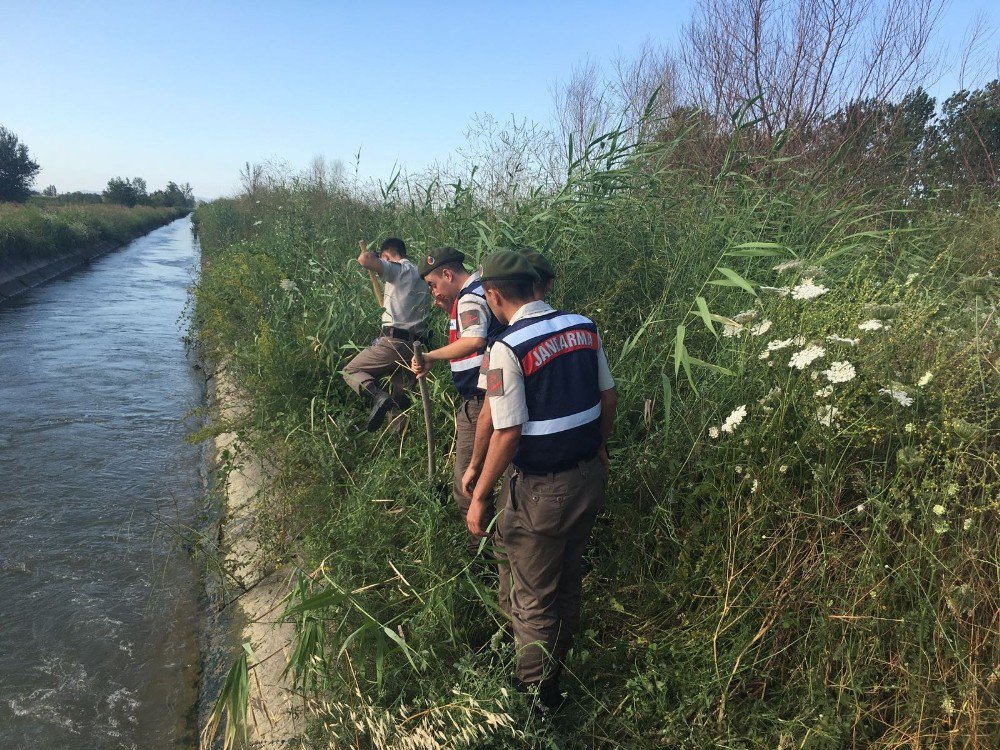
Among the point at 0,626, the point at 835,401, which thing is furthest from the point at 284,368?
the point at 835,401

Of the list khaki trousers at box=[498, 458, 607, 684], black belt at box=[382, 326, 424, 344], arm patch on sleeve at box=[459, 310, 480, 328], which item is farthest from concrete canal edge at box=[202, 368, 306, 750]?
arm patch on sleeve at box=[459, 310, 480, 328]

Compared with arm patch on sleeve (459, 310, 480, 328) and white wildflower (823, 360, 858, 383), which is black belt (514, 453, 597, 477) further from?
arm patch on sleeve (459, 310, 480, 328)

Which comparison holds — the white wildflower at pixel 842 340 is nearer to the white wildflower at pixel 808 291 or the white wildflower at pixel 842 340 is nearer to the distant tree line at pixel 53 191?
the white wildflower at pixel 808 291

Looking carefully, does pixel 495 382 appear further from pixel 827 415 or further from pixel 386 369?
pixel 386 369

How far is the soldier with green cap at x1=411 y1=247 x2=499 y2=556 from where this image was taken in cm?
327

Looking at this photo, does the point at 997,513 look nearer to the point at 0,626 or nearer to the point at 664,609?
the point at 664,609

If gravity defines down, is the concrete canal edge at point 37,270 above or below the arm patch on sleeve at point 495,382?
below

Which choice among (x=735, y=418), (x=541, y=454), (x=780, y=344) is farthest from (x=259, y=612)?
(x=780, y=344)

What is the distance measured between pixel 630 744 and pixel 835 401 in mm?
1433

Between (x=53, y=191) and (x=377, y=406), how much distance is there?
83.2 m

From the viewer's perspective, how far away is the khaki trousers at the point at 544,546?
238cm

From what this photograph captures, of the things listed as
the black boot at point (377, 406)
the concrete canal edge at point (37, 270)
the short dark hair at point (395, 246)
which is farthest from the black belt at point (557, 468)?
the concrete canal edge at point (37, 270)

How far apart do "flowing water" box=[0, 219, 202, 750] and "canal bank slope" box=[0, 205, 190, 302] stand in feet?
28.5

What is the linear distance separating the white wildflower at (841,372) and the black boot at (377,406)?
3016 mm
